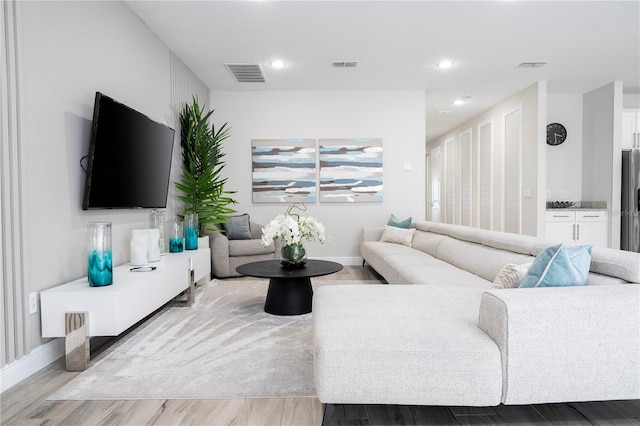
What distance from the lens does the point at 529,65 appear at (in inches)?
191

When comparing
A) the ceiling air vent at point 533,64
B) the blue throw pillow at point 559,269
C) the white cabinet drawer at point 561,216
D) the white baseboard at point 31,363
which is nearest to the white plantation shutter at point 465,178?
the white cabinet drawer at point 561,216

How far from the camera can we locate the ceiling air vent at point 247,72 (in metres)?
4.83

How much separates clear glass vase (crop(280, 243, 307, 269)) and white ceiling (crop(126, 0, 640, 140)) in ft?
6.81

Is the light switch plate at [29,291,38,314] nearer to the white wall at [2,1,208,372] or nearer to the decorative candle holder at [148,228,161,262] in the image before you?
the white wall at [2,1,208,372]

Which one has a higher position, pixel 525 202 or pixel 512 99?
pixel 512 99

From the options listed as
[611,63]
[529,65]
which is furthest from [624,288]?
[611,63]

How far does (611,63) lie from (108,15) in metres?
5.57

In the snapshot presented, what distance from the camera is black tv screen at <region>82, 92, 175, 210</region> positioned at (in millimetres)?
2658

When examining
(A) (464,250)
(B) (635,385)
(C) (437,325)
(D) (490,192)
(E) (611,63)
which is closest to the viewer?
(B) (635,385)

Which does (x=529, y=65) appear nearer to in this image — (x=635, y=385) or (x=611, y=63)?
(x=611, y=63)

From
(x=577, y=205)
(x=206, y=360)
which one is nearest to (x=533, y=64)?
(x=577, y=205)

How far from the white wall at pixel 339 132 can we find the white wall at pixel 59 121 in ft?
8.76

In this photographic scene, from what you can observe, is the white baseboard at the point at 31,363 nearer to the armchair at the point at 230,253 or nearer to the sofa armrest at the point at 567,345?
the sofa armrest at the point at 567,345

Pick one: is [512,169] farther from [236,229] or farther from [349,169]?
[236,229]
